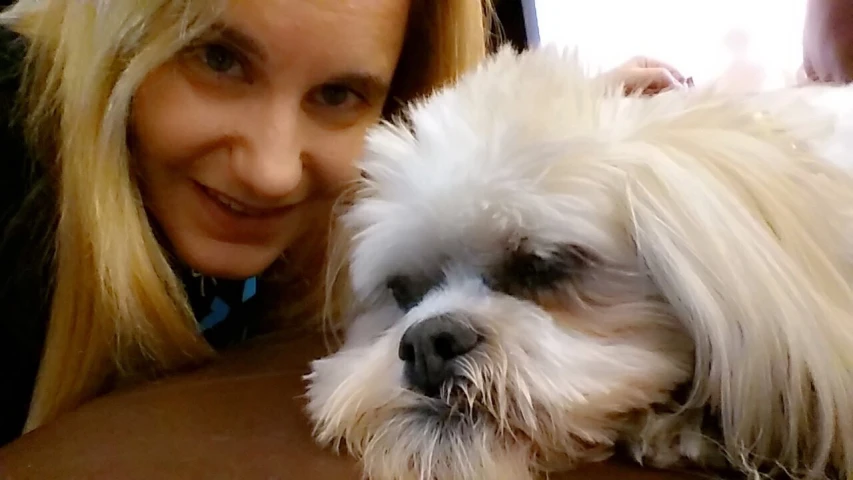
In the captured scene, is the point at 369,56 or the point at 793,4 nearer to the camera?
the point at 369,56

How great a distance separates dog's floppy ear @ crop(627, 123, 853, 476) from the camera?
74cm

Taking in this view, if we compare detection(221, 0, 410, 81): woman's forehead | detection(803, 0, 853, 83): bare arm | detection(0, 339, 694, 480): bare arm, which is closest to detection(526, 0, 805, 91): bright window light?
detection(803, 0, 853, 83): bare arm

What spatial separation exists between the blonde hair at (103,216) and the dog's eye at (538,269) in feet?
1.50

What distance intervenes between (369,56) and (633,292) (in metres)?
Answer: 0.55

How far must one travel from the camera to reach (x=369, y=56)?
4.04 ft

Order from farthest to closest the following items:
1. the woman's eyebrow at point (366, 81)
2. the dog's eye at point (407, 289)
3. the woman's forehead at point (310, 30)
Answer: the woman's eyebrow at point (366, 81) < the woman's forehead at point (310, 30) < the dog's eye at point (407, 289)

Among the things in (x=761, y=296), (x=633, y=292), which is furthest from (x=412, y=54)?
(x=761, y=296)

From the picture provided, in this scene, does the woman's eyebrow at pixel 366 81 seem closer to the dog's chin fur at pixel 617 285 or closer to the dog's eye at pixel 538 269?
the dog's chin fur at pixel 617 285

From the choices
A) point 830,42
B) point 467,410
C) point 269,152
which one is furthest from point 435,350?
point 830,42

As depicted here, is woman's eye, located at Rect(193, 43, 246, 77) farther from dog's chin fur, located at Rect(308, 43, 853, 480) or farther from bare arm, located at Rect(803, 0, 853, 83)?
bare arm, located at Rect(803, 0, 853, 83)

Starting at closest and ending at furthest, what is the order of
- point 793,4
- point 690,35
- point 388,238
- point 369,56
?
point 388,238
point 369,56
point 793,4
point 690,35

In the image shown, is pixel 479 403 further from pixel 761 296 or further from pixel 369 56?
pixel 369 56

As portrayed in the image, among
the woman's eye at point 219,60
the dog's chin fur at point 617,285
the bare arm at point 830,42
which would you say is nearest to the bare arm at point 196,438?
the dog's chin fur at point 617,285

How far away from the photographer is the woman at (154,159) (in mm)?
1175
